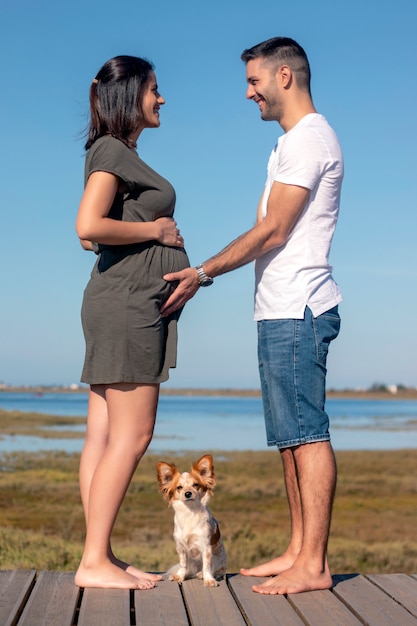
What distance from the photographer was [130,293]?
3.92m

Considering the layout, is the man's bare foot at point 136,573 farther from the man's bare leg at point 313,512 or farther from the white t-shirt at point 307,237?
the white t-shirt at point 307,237

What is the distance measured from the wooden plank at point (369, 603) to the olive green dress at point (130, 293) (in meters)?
1.30

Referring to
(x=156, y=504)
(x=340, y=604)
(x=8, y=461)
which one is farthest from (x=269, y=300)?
(x=8, y=461)

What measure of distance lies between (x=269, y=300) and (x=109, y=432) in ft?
3.25

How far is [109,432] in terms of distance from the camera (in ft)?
13.5

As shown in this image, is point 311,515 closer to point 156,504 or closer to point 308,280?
point 308,280

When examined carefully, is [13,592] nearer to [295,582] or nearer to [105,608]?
[105,608]

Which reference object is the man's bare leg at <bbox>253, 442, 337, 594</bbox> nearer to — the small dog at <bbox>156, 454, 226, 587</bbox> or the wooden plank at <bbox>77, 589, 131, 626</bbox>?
the small dog at <bbox>156, 454, 226, 587</bbox>

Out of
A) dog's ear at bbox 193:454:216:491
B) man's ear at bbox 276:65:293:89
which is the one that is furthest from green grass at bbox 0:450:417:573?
man's ear at bbox 276:65:293:89

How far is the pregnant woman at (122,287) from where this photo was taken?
389cm

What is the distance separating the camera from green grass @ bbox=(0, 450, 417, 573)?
10.8 metres

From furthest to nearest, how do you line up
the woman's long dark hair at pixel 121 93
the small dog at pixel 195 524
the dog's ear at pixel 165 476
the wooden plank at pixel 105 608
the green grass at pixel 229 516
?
the green grass at pixel 229 516 < the dog's ear at pixel 165 476 < the small dog at pixel 195 524 < the woman's long dark hair at pixel 121 93 < the wooden plank at pixel 105 608

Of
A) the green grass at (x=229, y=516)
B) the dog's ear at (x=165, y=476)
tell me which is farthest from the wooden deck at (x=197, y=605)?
the green grass at (x=229, y=516)

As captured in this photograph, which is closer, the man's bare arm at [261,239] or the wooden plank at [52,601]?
the wooden plank at [52,601]
